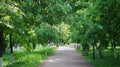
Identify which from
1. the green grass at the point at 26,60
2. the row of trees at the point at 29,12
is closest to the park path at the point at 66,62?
the green grass at the point at 26,60

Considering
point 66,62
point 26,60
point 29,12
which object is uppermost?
point 29,12

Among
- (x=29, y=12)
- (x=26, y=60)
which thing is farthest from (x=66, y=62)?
(x=29, y=12)

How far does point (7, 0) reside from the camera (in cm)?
1154

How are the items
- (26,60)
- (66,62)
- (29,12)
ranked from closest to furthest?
(29,12) → (26,60) → (66,62)

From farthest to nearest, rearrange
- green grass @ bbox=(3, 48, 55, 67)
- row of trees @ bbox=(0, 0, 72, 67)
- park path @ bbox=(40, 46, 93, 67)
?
park path @ bbox=(40, 46, 93, 67), green grass @ bbox=(3, 48, 55, 67), row of trees @ bbox=(0, 0, 72, 67)

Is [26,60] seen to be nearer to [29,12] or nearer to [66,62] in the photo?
[66,62]

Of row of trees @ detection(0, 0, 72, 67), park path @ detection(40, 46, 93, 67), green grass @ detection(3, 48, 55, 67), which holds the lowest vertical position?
park path @ detection(40, 46, 93, 67)

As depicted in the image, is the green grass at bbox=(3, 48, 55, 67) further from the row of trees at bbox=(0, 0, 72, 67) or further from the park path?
the row of trees at bbox=(0, 0, 72, 67)

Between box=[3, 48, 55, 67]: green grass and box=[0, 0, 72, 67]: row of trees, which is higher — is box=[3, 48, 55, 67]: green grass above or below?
below

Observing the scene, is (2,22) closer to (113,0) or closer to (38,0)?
(38,0)

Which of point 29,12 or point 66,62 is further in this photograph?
point 66,62

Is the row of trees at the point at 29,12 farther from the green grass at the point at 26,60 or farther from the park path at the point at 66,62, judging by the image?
the park path at the point at 66,62

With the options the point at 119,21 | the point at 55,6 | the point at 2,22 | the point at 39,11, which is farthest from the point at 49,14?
the point at 119,21

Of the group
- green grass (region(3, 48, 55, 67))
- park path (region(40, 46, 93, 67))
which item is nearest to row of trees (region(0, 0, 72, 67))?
green grass (region(3, 48, 55, 67))
